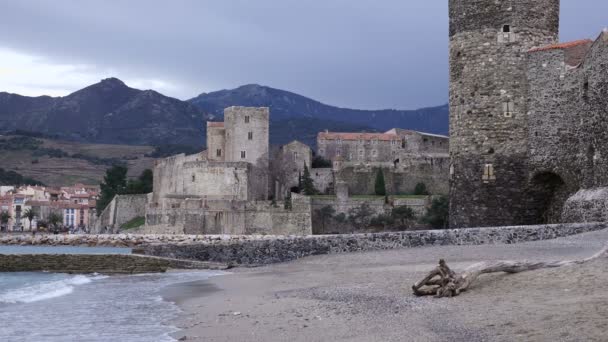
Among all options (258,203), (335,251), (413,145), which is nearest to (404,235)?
(335,251)

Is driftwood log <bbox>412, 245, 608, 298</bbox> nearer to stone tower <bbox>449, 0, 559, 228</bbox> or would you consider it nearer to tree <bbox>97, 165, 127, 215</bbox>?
stone tower <bbox>449, 0, 559, 228</bbox>

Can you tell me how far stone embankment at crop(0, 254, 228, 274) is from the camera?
22.4 m

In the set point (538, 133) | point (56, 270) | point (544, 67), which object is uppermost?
point (544, 67)

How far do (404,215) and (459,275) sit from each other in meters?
41.6

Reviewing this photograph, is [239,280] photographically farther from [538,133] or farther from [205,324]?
[538,133]

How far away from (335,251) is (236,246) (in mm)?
2764

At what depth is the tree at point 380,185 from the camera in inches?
2290

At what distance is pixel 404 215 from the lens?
53125mm

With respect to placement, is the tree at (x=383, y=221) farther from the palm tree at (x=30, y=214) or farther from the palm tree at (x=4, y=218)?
the palm tree at (x=4, y=218)

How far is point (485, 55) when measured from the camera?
22266 mm

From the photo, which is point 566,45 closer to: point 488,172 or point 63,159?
point 488,172

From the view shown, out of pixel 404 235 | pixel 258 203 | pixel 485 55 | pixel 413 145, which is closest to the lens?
pixel 404 235

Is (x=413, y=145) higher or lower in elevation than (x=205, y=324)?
higher

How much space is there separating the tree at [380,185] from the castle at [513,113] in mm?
34812
